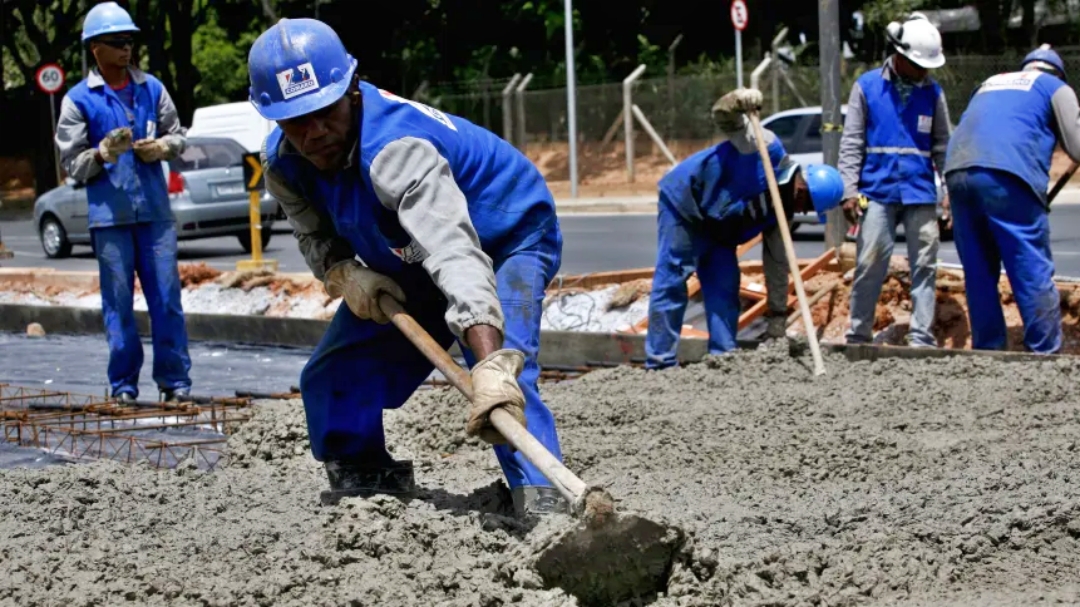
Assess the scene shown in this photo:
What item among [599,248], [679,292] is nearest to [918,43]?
[679,292]

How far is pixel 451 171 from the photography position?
14.1 ft

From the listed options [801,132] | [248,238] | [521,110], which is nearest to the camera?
[801,132]

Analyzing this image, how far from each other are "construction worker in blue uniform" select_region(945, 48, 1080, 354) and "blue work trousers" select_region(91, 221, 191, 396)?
4.22 meters

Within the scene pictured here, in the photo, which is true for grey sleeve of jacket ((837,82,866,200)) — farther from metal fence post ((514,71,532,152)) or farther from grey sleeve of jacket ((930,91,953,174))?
metal fence post ((514,71,532,152))

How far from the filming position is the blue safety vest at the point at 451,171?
14.2 feet

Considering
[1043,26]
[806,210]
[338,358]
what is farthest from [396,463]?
[1043,26]

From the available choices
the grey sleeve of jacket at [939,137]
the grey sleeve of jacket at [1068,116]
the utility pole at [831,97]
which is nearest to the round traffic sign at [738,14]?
the utility pole at [831,97]

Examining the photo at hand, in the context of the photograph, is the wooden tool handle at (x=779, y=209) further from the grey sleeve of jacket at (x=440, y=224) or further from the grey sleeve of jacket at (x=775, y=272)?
the grey sleeve of jacket at (x=440, y=224)

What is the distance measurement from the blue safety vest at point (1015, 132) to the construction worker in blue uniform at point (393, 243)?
4.11 meters

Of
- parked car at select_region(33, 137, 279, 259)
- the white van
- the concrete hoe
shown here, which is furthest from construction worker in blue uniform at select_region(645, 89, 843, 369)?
the white van

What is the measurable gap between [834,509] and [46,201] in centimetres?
1646

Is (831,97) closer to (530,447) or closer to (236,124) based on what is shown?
(530,447)

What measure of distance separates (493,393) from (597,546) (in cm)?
46

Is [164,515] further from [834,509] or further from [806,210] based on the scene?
[806,210]
